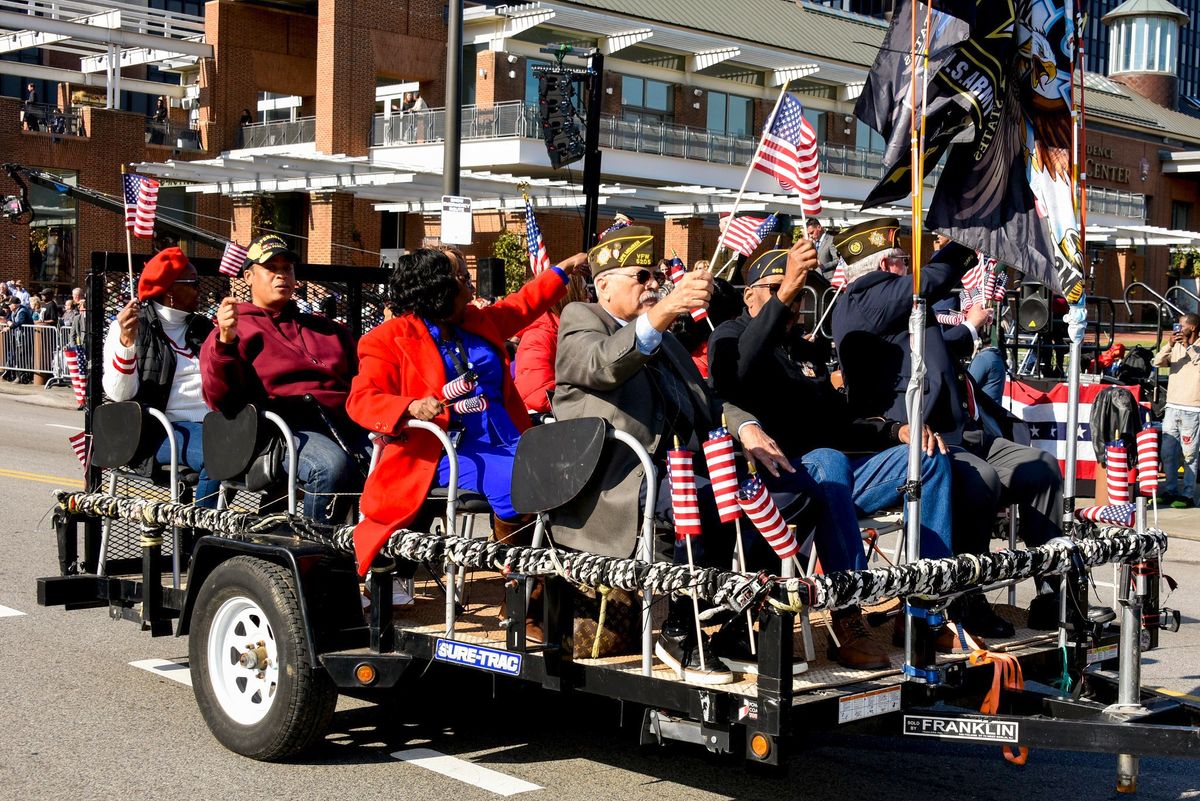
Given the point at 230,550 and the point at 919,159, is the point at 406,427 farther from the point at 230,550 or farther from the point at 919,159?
the point at 919,159

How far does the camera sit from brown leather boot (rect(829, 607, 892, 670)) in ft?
16.8

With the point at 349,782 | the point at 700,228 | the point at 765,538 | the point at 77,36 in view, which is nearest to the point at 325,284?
the point at 349,782

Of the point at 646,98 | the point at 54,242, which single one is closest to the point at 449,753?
the point at 54,242

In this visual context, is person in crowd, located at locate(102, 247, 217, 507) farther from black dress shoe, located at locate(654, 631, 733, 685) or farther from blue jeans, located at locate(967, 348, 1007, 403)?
blue jeans, located at locate(967, 348, 1007, 403)

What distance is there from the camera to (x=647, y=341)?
506 centimetres

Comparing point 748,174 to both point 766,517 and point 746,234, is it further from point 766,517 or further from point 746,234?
point 746,234

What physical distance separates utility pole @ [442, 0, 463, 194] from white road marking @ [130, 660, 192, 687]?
34.4 feet

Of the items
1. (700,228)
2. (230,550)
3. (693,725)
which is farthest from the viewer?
(700,228)

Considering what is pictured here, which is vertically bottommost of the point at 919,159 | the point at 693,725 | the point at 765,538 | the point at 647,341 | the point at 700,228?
the point at 693,725

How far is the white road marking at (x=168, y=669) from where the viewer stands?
285 inches

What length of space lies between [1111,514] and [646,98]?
148ft

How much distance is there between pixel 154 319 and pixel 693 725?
13.1 ft

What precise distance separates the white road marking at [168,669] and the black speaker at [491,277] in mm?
3856

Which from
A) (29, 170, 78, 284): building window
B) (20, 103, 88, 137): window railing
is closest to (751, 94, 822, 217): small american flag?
(29, 170, 78, 284): building window
